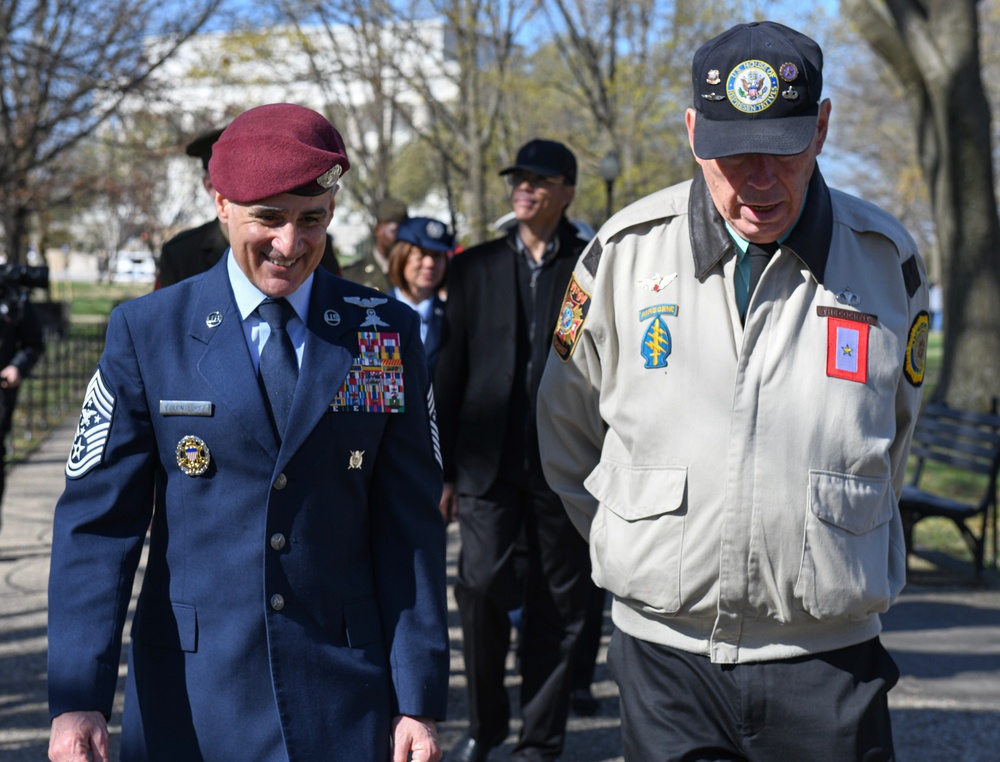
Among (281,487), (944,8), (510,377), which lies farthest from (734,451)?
(944,8)

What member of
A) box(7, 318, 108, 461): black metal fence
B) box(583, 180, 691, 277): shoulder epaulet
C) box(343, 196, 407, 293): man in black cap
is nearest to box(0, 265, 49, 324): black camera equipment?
box(343, 196, 407, 293): man in black cap

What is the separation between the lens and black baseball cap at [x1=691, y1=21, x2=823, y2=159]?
2.77 metres

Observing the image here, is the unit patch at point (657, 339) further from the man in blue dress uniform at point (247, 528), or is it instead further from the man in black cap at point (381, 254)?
the man in black cap at point (381, 254)

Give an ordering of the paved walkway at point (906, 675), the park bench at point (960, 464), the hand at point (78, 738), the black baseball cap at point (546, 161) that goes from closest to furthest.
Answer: the hand at point (78, 738) < the paved walkway at point (906, 675) < the black baseball cap at point (546, 161) < the park bench at point (960, 464)

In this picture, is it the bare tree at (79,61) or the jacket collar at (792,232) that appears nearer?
the jacket collar at (792,232)

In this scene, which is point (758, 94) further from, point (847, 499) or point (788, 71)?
point (847, 499)

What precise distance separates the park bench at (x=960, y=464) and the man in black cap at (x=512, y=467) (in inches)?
121

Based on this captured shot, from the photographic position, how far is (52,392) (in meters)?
19.1

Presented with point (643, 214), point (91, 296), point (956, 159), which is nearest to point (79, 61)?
point (956, 159)

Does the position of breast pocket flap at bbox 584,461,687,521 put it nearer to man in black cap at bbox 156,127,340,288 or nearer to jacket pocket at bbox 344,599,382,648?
jacket pocket at bbox 344,599,382,648

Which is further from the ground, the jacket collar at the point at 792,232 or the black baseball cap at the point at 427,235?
the black baseball cap at the point at 427,235

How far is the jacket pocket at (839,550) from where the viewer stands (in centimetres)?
275

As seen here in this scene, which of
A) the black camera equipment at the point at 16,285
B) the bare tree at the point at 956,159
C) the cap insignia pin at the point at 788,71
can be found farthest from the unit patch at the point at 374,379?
the bare tree at the point at 956,159

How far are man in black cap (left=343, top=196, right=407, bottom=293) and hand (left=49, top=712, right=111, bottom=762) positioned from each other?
533 centimetres
